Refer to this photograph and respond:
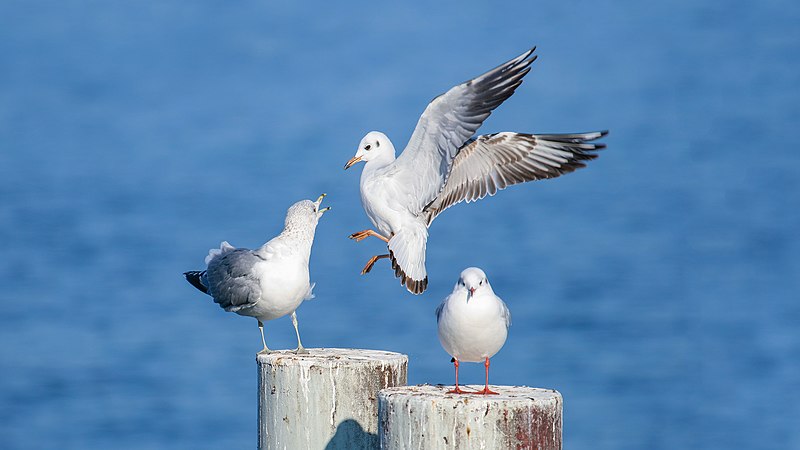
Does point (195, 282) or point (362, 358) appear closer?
point (362, 358)

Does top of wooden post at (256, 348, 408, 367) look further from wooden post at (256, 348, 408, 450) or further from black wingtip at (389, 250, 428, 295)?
black wingtip at (389, 250, 428, 295)

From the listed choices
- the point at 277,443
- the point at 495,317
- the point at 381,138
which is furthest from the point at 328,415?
the point at 381,138

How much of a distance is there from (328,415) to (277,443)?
0.31 metres

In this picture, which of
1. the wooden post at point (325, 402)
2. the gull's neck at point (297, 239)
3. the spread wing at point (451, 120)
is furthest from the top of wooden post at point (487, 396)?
the spread wing at point (451, 120)

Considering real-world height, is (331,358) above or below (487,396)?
above

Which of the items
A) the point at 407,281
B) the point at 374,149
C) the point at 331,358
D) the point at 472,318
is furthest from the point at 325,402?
the point at 374,149

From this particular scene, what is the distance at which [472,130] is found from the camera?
6816 millimetres

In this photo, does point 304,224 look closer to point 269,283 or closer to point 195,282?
point 269,283

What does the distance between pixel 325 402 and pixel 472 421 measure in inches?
48.7

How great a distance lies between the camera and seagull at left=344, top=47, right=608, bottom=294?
6.79 meters

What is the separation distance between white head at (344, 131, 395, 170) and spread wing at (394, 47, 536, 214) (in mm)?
430

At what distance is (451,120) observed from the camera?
6844 mm

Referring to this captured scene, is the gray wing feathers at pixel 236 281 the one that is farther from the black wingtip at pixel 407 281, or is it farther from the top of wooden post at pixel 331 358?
the black wingtip at pixel 407 281

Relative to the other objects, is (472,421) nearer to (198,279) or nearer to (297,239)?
(297,239)
